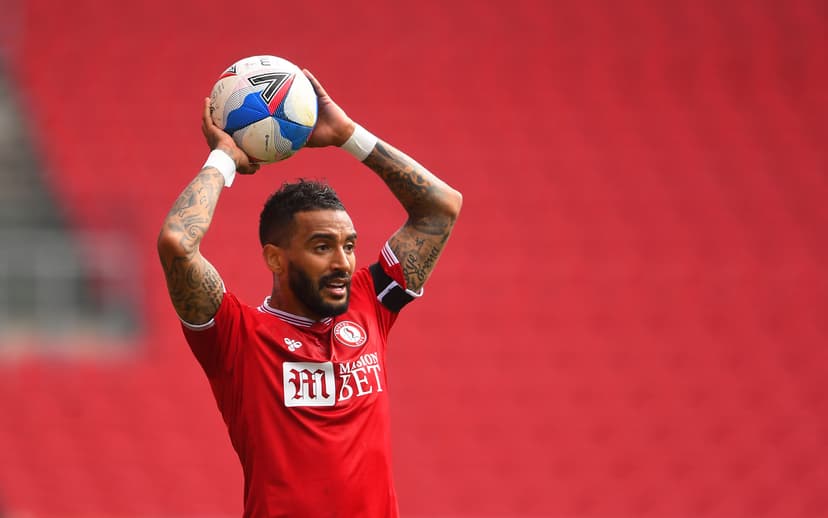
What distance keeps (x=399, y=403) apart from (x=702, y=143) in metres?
3.45

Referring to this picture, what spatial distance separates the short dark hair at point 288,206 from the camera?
2.93 metres

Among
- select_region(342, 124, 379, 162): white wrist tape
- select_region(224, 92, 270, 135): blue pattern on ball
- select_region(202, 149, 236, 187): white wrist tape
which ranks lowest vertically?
select_region(202, 149, 236, 187): white wrist tape

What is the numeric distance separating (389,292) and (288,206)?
44 cm

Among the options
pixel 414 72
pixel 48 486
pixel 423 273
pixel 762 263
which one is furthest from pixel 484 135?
pixel 423 273

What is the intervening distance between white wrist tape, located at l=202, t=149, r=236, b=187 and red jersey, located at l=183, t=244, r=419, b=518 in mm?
326

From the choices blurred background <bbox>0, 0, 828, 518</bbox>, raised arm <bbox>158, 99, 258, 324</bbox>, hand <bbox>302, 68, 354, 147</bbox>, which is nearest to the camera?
raised arm <bbox>158, 99, 258, 324</bbox>

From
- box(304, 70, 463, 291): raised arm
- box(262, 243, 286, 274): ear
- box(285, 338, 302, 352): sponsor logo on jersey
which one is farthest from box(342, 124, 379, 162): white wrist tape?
box(285, 338, 302, 352): sponsor logo on jersey

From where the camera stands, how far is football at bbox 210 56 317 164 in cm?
287

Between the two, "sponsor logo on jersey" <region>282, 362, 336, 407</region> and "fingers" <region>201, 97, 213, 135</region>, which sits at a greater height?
"fingers" <region>201, 97, 213, 135</region>

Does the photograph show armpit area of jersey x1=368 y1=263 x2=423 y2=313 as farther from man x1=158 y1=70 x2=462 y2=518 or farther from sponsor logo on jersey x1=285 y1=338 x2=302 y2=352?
sponsor logo on jersey x1=285 y1=338 x2=302 y2=352

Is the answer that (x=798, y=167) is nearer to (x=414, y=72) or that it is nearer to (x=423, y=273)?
(x=414, y=72)

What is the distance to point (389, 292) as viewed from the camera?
125 inches

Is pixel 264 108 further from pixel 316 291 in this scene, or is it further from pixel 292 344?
pixel 292 344

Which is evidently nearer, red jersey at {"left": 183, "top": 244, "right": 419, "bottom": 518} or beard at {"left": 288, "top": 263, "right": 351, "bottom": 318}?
red jersey at {"left": 183, "top": 244, "right": 419, "bottom": 518}
